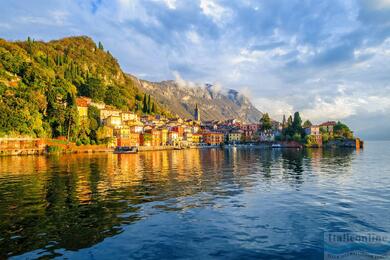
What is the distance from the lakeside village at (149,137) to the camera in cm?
8700

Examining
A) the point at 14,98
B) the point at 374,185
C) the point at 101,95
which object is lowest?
the point at 374,185

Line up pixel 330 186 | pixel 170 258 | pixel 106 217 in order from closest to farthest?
1. pixel 170 258
2. pixel 106 217
3. pixel 330 186

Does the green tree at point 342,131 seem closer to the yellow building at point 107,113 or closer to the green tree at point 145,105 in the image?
the green tree at point 145,105

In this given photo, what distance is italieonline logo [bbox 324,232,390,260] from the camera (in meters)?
10.6

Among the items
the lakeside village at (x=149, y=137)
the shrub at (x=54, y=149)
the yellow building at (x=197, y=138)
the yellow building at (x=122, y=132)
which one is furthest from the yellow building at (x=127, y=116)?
the shrub at (x=54, y=149)

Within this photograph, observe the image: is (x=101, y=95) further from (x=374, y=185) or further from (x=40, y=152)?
(x=374, y=185)

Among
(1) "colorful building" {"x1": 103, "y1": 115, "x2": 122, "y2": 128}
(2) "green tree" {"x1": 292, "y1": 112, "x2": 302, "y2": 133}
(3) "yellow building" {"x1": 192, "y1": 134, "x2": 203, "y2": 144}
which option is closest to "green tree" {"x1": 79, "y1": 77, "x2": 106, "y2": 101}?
(1) "colorful building" {"x1": 103, "y1": 115, "x2": 122, "y2": 128}

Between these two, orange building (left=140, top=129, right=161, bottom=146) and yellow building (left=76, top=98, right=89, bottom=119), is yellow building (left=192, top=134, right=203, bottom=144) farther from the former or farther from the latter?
yellow building (left=76, top=98, right=89, bottom=119)

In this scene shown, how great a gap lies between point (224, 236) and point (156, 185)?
48.6ft

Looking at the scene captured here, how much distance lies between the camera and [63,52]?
6703 inches

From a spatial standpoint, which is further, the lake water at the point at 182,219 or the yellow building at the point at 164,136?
the yellow building at the point at 164,136

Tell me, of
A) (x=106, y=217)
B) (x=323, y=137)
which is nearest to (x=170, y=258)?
(x=106, y=217)

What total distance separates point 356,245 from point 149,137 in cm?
12351

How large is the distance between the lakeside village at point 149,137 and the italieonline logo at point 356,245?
8455 centimetres
